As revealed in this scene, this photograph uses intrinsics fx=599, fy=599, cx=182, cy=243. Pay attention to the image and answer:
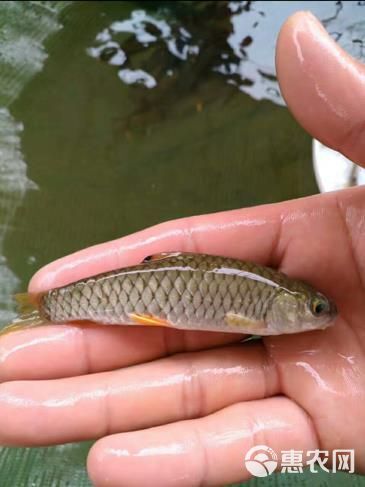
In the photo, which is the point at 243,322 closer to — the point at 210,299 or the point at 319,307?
the point at 210,299

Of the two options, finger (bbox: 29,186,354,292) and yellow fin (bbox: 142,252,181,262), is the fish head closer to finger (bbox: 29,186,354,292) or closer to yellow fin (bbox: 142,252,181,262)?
finger (bbox: 29,186,354,292)

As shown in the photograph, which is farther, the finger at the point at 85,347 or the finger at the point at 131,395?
the finger at the point at 85,347

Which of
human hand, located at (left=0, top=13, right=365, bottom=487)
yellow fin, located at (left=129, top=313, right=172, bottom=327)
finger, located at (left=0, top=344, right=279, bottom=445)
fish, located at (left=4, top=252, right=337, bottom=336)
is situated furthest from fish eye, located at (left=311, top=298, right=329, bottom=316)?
yellow fin, located at (left=129, top=313, right=172, bottom=327)

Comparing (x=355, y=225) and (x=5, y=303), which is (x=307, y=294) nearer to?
(x=355, y=225)

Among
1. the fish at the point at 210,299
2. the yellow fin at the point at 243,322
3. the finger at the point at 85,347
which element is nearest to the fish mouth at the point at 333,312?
the fish at the point at 210,299

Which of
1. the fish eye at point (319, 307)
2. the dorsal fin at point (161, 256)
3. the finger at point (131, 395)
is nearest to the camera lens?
the finger at point (131, 395)

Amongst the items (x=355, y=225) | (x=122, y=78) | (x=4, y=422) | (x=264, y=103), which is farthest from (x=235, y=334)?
(x=122, y=78)

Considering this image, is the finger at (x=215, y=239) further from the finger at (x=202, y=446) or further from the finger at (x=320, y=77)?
the finger at (x=202, y=446)
